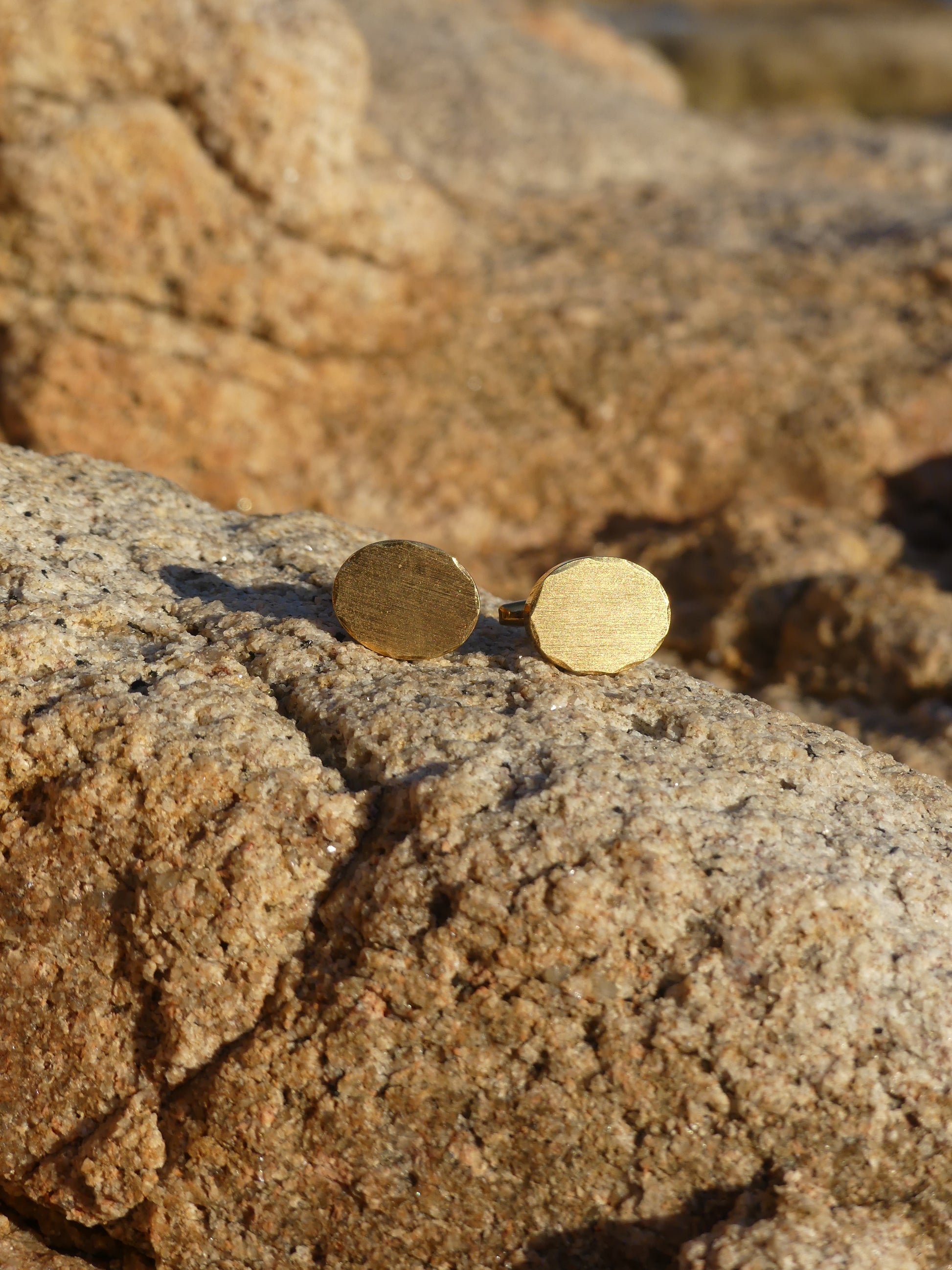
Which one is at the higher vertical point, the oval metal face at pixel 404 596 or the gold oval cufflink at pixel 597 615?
the gold oval cufflink at pixel 597 615

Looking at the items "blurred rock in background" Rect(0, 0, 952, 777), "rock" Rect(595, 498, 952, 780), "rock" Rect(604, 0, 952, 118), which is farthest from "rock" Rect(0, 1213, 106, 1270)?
"rock" Rect(604, 0, 952, 118)

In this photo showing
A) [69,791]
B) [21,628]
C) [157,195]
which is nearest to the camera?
[69,791]

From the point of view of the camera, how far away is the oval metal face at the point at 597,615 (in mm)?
2381

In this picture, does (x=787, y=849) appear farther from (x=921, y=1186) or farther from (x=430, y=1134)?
(x=430, y=1134)

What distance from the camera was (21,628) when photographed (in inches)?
90.8

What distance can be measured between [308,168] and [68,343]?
4.27 feet

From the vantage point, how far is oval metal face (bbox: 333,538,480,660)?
2.36 meters

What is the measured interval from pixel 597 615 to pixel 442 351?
331cm

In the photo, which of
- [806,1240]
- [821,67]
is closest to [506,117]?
[806,1240]

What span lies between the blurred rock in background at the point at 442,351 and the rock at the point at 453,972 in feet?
7.31

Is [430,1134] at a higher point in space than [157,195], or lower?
lower

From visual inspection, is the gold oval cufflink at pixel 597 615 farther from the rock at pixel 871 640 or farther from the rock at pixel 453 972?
the rock at pixel 871 640

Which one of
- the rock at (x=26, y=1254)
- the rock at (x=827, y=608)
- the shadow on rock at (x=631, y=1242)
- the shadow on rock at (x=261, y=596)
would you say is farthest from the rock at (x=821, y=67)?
the rock at (x=26, y=1254)

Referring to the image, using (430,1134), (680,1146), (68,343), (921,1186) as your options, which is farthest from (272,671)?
(68,343)
